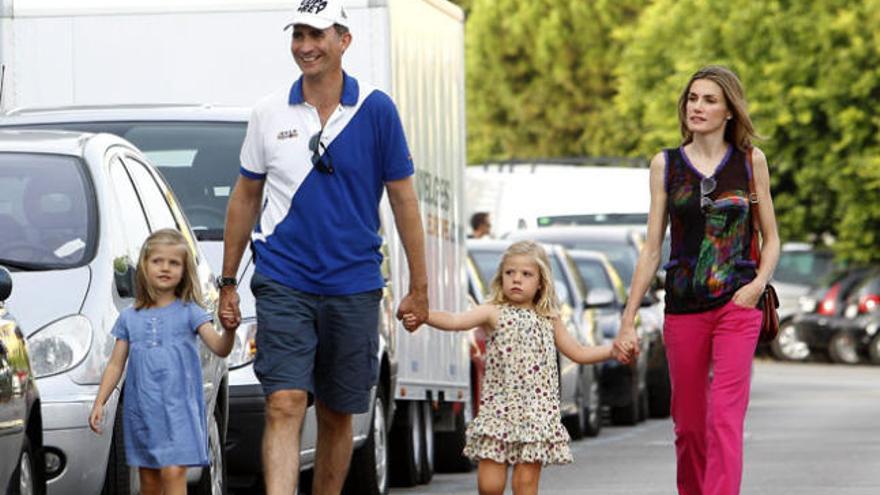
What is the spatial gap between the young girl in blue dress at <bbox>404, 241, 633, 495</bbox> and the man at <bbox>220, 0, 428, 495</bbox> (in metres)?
0.97

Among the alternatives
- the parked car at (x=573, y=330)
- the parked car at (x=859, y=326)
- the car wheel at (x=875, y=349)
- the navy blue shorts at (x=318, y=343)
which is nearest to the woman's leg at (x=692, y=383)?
the navy blue shorts at (x=318, y=343)

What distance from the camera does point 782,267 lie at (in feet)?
148

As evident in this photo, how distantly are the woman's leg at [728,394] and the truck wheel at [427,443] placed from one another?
20.5 ft

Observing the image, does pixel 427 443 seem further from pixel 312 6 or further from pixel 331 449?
pixel 312 6

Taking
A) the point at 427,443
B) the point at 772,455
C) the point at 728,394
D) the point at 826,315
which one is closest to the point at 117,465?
the point at 728,394

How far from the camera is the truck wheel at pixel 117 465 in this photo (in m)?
10.4

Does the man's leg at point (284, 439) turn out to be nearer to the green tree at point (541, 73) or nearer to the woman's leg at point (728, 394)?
the woman's leg at point (728, 394)

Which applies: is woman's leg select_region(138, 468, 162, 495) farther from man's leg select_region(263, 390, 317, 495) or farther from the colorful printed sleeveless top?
the colorful printed sleeveless top

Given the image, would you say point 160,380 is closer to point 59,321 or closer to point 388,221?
point 59,321

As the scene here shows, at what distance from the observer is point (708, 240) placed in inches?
416

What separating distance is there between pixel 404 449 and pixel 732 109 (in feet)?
19.9

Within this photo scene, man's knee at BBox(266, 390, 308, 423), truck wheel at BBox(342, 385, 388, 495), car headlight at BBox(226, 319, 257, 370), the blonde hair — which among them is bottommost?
truck wheel at BBox(342, 385, 388, 495)

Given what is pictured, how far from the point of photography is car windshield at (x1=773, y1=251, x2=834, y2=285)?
44.4 m

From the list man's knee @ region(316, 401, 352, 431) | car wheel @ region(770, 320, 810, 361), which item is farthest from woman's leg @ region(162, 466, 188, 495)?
car wheel @ region(770, 320, 810, 361)
